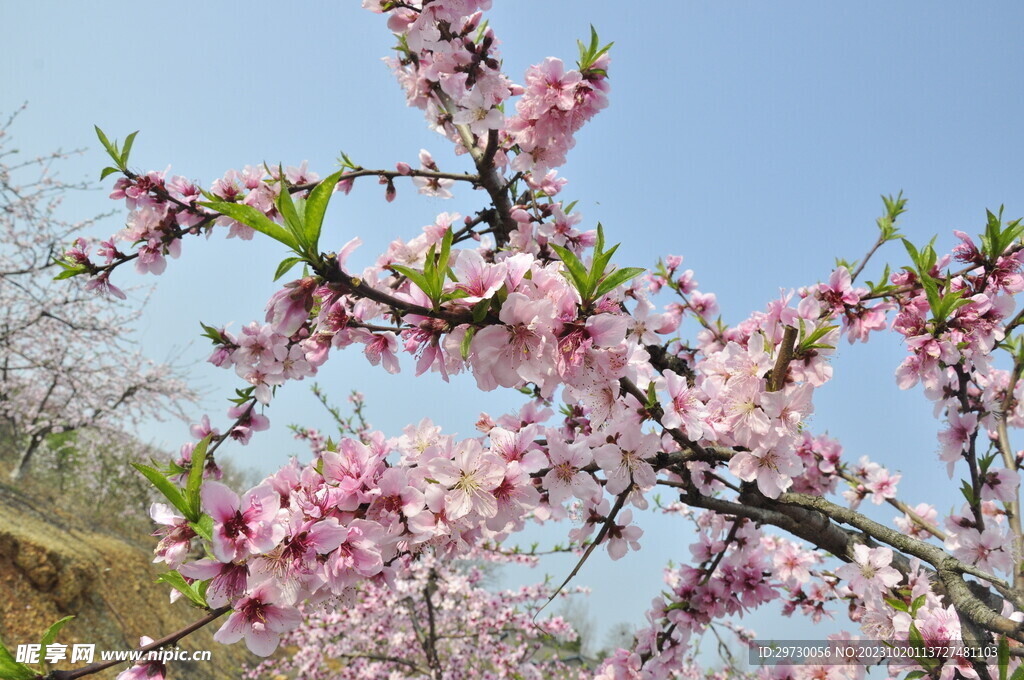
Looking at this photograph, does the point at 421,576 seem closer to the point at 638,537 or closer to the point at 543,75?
the point at 638,537

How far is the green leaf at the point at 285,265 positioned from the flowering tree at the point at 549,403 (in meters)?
0.02

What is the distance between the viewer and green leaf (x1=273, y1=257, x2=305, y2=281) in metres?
1.09

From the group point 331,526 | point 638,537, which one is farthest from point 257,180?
point 638,537

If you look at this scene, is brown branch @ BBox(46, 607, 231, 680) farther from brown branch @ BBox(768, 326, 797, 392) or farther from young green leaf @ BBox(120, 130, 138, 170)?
young green leaf @ BBox(120, 130, 138, 170)

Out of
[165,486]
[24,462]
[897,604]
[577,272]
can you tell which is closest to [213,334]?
[165,486]

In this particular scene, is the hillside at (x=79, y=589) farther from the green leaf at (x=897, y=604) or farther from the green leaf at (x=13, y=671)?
the green leaf at (x=897, y=604)

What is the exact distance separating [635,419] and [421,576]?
20.6ft

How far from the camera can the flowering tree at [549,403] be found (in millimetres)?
1277

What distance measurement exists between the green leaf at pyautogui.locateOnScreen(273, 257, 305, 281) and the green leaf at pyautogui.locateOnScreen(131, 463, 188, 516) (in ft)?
1.81

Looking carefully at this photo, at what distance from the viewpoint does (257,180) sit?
9.50 feet

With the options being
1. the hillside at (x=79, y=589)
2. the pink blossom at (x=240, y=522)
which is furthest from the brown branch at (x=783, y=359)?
the hillside at (x=79, y=589)

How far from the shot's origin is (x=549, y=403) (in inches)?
122

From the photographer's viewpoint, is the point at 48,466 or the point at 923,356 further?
the point at 48,466

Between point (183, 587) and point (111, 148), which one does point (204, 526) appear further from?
point (111, 148)
